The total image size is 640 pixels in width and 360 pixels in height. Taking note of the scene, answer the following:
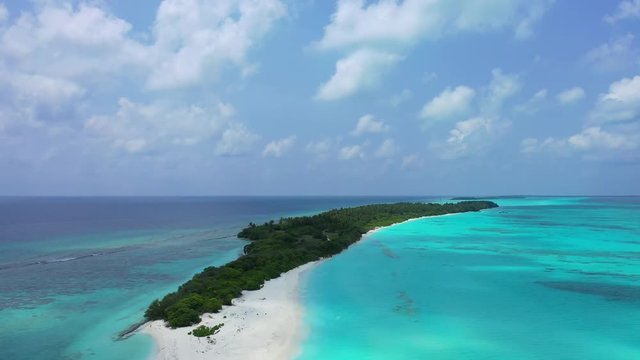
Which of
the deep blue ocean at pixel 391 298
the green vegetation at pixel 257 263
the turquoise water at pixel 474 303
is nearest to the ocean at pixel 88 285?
the deep blue ocean at pixel 391 298

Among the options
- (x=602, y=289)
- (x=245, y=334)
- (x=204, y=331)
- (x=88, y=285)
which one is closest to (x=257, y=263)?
(x=88, y=285)

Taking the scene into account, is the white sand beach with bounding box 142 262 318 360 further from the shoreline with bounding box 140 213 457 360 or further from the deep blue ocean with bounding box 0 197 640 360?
the deep blue ocean with bounding box 0 197 640 360

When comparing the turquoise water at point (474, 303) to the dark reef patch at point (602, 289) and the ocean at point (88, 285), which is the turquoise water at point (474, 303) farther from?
the ocean at point (88, 285)

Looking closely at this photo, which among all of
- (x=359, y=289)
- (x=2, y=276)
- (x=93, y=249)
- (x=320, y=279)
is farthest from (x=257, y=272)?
(x=93, y=249)

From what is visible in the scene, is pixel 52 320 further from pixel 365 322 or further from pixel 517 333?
pixel 517 333

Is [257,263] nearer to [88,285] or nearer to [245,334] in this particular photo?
[88,285]

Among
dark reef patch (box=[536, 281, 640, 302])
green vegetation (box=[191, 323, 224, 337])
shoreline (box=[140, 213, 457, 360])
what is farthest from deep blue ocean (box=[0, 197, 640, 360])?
green vegetation (box=[191, 323, 224, 337])

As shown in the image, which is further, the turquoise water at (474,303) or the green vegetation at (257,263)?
the green vegetation at (257,263)
